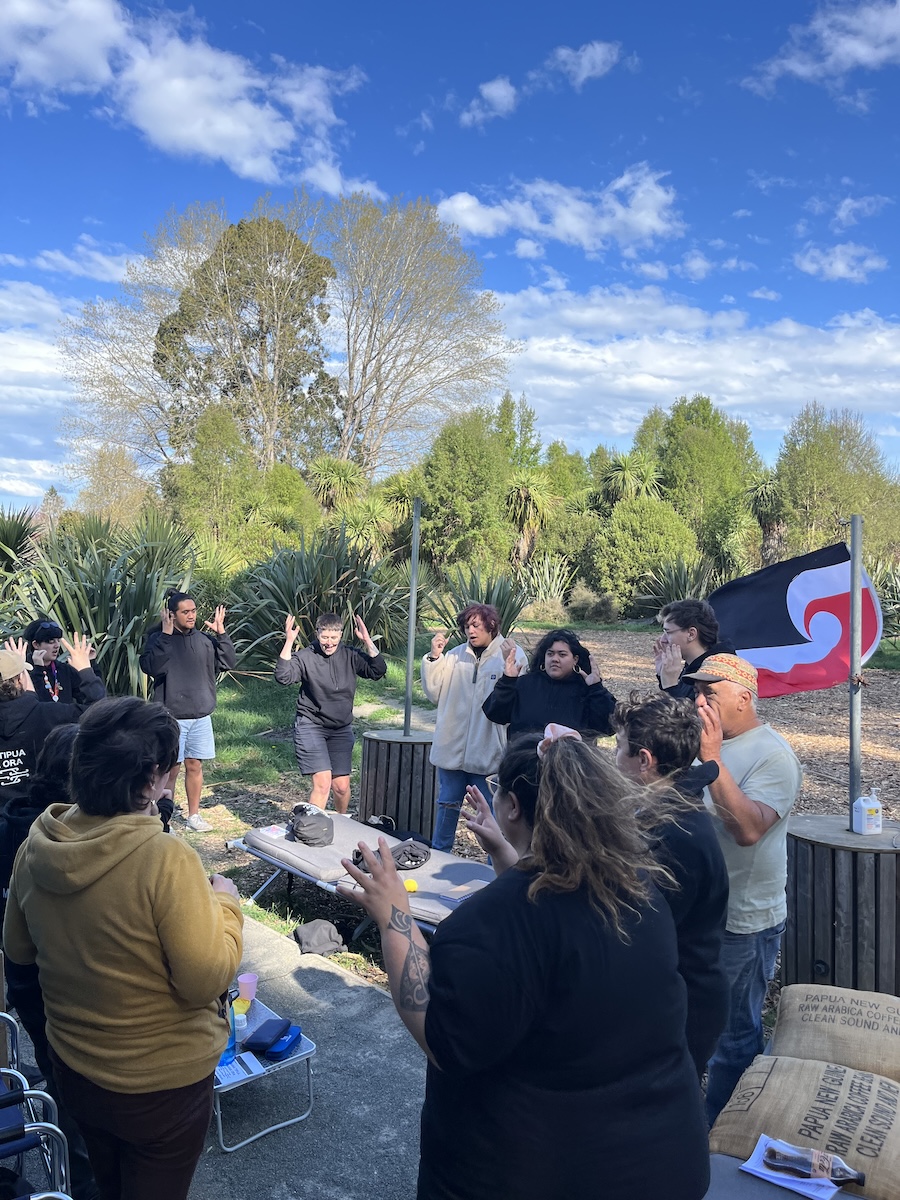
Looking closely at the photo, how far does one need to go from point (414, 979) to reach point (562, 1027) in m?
0.31

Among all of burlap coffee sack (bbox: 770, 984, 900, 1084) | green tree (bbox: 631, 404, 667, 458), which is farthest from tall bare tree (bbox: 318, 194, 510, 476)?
burlap coffee sack (bbox: 770, 984, 900, 1084)

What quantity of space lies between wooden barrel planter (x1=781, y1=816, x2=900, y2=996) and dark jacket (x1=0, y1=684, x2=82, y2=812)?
351cm

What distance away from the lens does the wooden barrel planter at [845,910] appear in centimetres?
388

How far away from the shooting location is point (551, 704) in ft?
16.4

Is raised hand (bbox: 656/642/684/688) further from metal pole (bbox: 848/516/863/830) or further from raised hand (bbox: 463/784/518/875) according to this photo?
raised hand (bbox: 463/784/518/875)

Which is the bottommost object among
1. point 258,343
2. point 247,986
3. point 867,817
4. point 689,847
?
point 247,986

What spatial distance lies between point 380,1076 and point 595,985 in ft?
8.50

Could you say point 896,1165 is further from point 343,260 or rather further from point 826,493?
point 343,260

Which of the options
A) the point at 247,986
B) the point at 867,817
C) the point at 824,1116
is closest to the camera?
the point at 824,1116

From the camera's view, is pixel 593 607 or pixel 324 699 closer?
pixel 324 699

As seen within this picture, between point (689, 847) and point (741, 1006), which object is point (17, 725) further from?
point (741, 1006)

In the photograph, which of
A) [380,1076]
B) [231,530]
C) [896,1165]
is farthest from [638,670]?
[896,1165]

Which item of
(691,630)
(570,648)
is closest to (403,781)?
(570,648)

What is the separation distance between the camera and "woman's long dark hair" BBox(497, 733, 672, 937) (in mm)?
1663
